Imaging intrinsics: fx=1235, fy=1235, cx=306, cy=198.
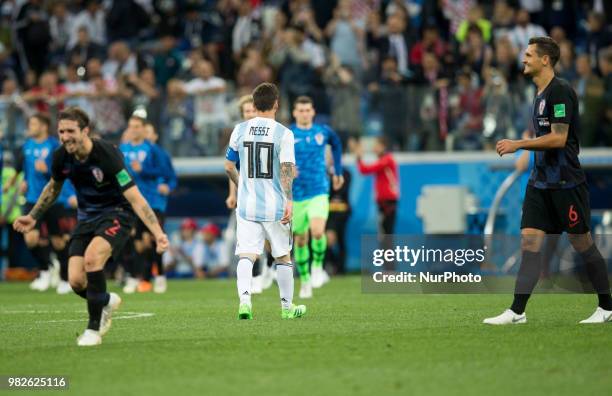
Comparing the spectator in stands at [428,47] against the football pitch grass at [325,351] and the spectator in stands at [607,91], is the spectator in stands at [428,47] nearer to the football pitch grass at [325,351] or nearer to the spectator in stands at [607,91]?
the spectator in stands at [607,91]

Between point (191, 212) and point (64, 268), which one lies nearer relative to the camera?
point (64, 268)

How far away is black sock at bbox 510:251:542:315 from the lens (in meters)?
11.1

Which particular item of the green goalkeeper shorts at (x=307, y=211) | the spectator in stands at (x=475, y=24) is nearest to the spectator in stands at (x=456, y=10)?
the spectator in stands at (x=475, y=24)

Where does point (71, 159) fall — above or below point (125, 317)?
above

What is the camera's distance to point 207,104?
23.2 m

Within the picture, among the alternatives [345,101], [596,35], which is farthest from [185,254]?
[596,35]

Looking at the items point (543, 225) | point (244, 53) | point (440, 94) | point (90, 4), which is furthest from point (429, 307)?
point (90, 4)

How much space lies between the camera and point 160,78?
2512cm

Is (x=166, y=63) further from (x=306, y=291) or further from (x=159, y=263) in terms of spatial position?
(x=306, y=291)

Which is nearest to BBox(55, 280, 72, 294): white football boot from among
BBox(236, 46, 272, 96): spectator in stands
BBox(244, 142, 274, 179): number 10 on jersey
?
BBox(236, 46, 272, 96): spectator in stands

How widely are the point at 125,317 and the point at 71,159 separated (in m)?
3.36

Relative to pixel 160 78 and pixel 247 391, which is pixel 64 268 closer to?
pixel 160 78

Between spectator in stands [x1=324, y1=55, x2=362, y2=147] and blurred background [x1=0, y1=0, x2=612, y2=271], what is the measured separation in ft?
0.08

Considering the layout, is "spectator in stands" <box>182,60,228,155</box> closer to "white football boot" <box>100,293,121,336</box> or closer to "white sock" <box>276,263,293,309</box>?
"white sock" <box>276,263,293,309</box>
